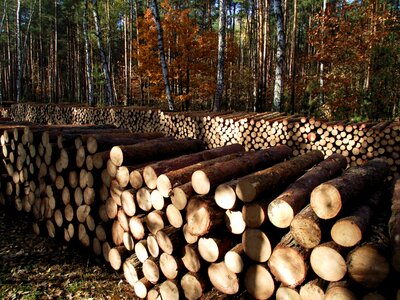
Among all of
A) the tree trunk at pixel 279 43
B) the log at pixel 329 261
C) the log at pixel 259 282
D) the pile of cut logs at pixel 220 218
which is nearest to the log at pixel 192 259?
the pile of cut logs at pixel 220 218

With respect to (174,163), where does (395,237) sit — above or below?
below

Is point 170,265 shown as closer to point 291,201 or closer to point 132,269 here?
point 132,269

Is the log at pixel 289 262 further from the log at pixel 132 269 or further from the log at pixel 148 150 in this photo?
the log at pixel 148 150

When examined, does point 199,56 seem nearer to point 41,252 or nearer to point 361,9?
point 361,9

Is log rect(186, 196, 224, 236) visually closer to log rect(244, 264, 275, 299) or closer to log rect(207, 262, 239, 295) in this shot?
log rect(207, 262, 239, 295)

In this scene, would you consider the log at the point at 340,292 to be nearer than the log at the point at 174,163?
Yes

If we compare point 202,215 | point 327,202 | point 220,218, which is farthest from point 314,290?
point 202,215

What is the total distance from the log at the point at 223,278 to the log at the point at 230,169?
794 millimetres

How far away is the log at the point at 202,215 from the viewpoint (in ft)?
10.2

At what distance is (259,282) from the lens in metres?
Answer: 2.89

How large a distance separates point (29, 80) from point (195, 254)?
36.8 metres

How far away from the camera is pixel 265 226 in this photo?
3004 mm

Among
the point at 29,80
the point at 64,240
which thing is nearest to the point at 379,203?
the point at 64,240

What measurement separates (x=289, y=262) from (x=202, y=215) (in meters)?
0.96
